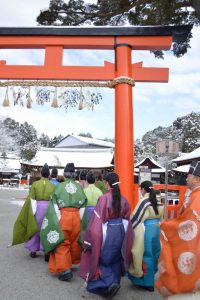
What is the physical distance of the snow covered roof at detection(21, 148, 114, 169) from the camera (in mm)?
39772

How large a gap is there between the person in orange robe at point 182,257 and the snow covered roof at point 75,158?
34790 millimetres

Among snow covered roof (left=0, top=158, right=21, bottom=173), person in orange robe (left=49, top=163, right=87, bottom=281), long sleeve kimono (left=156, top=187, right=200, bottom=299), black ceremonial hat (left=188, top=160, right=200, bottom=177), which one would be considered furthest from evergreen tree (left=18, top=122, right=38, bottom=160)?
long sleeve kimono (left=156, top=187, right=200, bottom=299)

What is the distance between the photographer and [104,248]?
13.9 feet

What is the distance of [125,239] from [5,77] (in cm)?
501

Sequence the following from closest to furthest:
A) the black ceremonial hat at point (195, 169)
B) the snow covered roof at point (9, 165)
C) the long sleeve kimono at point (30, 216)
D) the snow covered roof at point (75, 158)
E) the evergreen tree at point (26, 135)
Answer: the black ceremonial hat at point (195, 169), the long sleeve kimono at point (30, 216), the snow covered roof at point (75, 158), the snow covered roof at point (9, 165), the evergreen tree at point (26, 135)

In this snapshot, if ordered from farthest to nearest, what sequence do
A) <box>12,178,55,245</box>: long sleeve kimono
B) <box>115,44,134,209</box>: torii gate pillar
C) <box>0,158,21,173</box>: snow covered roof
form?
1. <box>0,158,21,173</box>: snow covered roof
2. <box>115,44,134,209</box>: torii gate pillar
3. <box>12,178,55,245</box>: long sleeve kimono

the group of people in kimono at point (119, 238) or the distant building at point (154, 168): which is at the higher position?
the distant building at point (154, 168)

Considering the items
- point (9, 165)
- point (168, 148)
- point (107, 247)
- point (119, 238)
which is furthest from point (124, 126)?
point (9, 165)

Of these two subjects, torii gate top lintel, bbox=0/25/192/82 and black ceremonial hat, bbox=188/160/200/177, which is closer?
black ceremonial hat, bbox=188/160/200/177

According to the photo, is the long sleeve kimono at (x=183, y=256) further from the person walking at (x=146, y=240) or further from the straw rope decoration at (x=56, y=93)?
the straw rope decoration at (x=56, y=93)

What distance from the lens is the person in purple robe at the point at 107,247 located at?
4.16 m

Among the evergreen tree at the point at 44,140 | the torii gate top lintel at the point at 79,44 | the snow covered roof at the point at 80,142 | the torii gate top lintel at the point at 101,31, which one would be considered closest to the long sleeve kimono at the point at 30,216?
the torii gate top lintel at the point at 79,44

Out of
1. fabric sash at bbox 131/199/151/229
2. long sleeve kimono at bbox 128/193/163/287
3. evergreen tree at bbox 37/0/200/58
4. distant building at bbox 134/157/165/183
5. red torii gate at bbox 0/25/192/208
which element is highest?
evergreen tree at bbox 37/0/200/58

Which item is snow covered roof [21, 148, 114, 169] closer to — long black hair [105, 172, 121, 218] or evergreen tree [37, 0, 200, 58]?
evergreen tree [37, 0, 200, 58]
